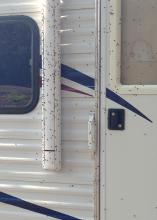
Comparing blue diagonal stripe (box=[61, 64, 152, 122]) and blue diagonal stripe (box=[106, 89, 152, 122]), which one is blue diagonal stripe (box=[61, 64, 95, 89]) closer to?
blue diagonal stripe (box=[61, 64, 152, 122])

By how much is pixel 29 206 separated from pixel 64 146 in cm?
47

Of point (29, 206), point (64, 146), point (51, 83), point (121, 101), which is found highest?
point (51, 83)

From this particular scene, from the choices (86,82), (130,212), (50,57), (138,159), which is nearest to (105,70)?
(86,82)

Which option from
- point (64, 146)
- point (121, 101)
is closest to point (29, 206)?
point (64, 146)

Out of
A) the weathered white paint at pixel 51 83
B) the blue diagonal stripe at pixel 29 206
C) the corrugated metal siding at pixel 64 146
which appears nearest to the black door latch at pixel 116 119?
the corrugated metal siding at pixel 64 146

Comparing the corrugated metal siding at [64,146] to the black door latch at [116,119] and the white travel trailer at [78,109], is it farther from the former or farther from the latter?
the black door latch at [116,119]

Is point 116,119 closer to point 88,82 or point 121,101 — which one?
point 121,101

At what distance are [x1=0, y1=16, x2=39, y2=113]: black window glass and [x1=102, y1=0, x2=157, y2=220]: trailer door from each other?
49 centimetres

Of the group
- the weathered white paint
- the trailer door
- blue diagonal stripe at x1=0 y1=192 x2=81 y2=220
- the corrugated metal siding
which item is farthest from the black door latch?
blue diagonal stripe at x1=0 y1=192 x2=81 y2=220

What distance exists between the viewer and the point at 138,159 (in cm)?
299

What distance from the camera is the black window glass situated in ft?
10.6

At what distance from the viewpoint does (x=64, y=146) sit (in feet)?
10.5

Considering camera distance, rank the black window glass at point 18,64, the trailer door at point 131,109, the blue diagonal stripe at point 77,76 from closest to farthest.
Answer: the trailer door at point 131,109 < the blue diagonal stripe at point 77,76 < the black window glass at point 18,64

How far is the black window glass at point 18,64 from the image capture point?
10.6 ft
